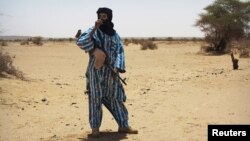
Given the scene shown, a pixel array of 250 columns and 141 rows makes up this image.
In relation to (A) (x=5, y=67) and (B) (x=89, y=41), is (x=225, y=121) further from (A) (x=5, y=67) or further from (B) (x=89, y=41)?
(A) (x=5, y=67)

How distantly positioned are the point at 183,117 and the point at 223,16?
948 inches

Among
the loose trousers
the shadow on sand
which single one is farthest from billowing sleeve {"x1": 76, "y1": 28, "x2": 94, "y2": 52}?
the shadow on sand

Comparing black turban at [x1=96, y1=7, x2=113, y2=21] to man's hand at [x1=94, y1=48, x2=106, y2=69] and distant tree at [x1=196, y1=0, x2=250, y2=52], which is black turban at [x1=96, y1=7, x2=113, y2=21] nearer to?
man's hand at [x1=94, y1=48, x2=106, y2=69]

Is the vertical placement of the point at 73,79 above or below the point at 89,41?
below

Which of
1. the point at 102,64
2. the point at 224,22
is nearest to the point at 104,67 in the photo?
the point at 102,64

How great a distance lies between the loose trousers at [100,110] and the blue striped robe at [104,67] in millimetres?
78

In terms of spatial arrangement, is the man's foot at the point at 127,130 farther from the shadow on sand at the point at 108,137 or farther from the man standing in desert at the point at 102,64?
the man standing in desert at the point at 102,64

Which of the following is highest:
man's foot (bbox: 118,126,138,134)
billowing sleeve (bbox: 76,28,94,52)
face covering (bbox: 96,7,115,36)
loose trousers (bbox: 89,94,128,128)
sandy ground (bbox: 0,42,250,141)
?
face covering (bbox: 96,7,115,36)

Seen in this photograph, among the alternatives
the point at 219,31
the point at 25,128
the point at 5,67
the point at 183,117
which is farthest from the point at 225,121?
the point at 219,31

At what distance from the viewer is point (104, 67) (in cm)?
600

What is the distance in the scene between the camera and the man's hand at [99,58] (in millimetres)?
5824

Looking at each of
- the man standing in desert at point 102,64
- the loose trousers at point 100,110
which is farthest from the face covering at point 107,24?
the loose trousers at point 100,110

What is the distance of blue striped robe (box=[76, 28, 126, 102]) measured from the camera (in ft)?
19.5

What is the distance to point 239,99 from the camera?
9.49m
